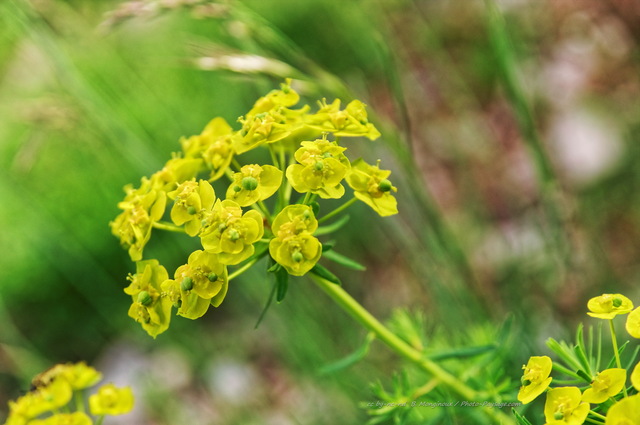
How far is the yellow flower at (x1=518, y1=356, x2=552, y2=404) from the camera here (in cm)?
95

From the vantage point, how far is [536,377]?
97 cm

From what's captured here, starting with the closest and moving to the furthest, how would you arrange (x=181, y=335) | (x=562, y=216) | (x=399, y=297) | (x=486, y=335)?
(x=486, y=335)
(x=562, y=216)
(x=181, y=335)
(x=399, y=297)

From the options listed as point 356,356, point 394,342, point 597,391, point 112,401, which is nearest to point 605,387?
point 597,391

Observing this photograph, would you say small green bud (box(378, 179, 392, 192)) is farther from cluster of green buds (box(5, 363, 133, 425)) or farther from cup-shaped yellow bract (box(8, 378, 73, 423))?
cup-shaped yellow bract (box(8, 378, 73, 423))

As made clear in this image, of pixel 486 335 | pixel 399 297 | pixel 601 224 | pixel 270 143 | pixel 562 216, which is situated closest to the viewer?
pixel 270 143

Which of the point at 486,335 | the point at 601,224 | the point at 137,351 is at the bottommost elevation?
the point at 601,224

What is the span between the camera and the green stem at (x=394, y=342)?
48.0 inches

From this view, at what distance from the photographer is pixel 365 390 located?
7.05ft

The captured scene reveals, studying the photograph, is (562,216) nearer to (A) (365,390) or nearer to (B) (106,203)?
(A) (365,390)

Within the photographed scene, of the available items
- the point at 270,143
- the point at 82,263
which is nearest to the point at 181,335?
the point at 82,263

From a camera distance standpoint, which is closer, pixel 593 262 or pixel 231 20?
pixel 231 20

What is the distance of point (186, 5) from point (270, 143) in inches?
22.8

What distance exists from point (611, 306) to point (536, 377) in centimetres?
16

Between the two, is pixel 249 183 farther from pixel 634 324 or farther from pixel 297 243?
pixel 634 324
